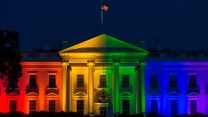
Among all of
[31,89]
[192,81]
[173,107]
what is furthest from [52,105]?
[192,81]

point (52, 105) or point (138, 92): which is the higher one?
point (138, 92)

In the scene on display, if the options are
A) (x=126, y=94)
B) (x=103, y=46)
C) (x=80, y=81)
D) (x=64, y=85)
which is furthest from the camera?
(x=80, y=81)

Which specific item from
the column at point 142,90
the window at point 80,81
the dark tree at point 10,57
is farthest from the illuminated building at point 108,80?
the dark tree at point 10,57

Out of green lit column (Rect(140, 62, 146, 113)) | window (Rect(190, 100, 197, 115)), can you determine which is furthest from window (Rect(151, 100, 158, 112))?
window (Rect(190, 100, 197, 115))

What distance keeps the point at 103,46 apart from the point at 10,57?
11900mm

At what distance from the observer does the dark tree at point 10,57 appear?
155ft

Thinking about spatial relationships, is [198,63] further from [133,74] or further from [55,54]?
[55,54]

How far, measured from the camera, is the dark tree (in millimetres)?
47344

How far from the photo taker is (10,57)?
47.6 meters

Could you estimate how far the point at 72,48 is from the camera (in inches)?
2180

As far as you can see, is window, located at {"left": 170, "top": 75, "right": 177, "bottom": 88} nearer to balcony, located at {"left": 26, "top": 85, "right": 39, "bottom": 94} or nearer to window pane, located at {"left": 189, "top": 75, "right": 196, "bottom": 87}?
window pane, located at {"left": 189, "top": 75, "right": 196, "bottom": 87}

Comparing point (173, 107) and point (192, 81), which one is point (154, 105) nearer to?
point (173, 107)

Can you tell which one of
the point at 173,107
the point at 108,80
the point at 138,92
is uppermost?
the point at 108,80

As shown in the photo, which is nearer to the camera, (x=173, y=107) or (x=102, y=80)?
(x=173, y=107)
